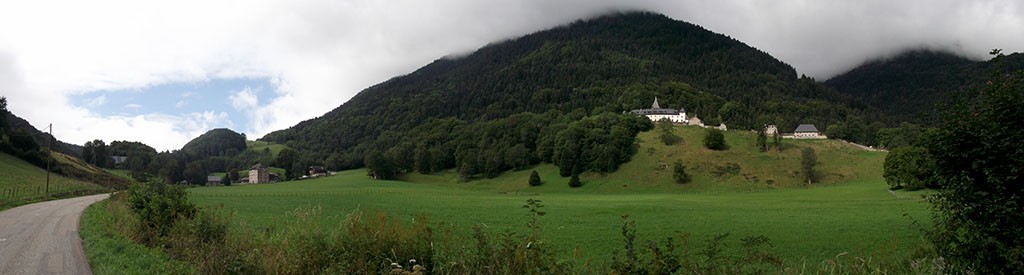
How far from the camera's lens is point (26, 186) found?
215ft

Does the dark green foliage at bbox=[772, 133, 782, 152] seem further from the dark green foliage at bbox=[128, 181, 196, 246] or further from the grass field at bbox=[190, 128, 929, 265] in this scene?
the dark green foliage at bbox=[128, 181, 196, 246]

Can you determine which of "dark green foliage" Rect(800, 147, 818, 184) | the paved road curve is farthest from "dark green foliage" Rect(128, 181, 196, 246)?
"dark green foliage" Rect(800, 147, 818, 184)

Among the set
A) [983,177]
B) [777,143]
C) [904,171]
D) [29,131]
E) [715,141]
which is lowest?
[904,171]

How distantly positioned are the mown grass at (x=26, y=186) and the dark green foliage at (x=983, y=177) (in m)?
57.4

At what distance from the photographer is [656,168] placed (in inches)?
3930

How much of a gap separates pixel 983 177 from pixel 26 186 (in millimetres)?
90814

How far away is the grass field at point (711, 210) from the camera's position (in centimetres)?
2167

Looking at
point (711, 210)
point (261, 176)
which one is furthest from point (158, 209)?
point (261, 176)

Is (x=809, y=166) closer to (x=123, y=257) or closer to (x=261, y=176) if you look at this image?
(x=123, y=257)

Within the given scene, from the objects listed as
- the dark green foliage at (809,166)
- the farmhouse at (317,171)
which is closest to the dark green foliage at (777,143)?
the dark green foliage at (809,166)

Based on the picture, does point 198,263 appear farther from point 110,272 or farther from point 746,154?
point 746,154

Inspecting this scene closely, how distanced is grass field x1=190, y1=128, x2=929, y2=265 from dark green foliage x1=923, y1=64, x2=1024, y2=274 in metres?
1.57

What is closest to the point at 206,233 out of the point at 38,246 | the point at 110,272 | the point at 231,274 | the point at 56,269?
the point at 110,272

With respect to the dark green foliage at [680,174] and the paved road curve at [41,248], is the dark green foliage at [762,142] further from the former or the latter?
the paved road curve at [41,248]
